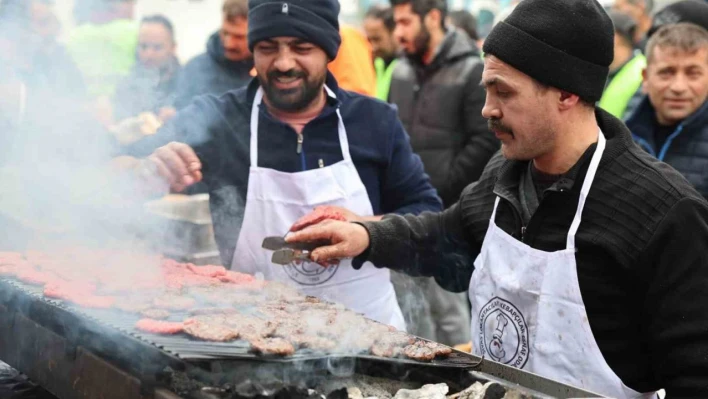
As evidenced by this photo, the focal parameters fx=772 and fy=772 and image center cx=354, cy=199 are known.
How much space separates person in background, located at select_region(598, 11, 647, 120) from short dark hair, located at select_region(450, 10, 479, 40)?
1954 mm

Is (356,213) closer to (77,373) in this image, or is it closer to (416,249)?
(416,249)

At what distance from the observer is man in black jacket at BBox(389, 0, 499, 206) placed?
234 inches

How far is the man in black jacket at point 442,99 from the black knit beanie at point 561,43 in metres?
3.18

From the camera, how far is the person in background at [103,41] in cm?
624

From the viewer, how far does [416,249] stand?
3443mm

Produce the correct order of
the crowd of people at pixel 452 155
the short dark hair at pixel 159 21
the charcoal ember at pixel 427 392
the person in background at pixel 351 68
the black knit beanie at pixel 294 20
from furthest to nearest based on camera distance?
the short dark hair at pixel 159 21
the person in background at pixel 351 68
the black knit beanie at pixel 294 20
the crowd of people at pixel 452 155
the charcoal ember at pixel 427 392

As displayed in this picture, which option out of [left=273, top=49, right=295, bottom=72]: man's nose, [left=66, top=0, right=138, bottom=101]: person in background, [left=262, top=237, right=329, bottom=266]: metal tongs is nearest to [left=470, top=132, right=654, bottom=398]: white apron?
[left=262, top=237, right=329, bottom=266]: metal tongs

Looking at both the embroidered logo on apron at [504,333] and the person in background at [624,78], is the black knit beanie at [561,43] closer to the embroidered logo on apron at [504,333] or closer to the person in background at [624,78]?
the embroidered logo on apron at [504,333]

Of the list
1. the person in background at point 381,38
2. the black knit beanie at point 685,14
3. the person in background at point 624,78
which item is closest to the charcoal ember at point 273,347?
the black knit beanie at point 685,14

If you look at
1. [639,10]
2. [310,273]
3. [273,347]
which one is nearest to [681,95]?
[310,273]

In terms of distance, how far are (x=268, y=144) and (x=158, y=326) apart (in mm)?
1496

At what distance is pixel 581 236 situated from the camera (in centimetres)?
255

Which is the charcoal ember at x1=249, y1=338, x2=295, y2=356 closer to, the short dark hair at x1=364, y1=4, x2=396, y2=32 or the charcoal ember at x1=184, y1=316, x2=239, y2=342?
the charcoal ember at x1=184, y1=316, x2=239, y2=342

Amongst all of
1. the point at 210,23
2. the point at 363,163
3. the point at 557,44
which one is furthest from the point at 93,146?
the point at 210,23
